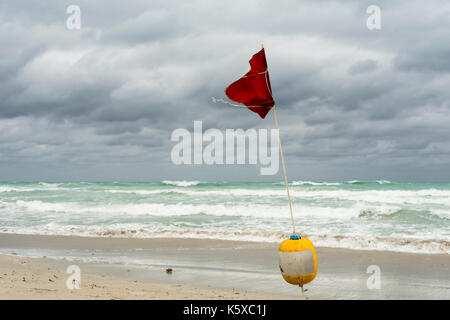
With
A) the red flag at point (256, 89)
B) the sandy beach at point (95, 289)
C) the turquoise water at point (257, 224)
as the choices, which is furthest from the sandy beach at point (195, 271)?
the red flag at point (256, 89)

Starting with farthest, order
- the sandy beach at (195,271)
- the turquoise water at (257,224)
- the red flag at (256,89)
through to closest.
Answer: the turquoise water at (257,224), the sandy beach at (195,271), the red flag at (256,89)

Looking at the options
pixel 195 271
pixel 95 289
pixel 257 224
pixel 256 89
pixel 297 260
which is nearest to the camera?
pixel 297 260

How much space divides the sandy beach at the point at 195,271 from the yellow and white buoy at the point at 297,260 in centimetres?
138

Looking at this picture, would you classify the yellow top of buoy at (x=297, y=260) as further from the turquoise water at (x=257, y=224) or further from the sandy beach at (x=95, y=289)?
the turquoise water at (x=257, y=224)

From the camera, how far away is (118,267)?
9094mm

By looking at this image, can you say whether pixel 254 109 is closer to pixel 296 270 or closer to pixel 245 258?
pixel 296 270

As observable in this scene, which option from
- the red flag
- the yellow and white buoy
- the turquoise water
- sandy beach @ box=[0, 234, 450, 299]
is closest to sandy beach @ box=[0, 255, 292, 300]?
sandy beach @ box=[0, 234, 450, 299]

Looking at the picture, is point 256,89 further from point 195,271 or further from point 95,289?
point 195,271

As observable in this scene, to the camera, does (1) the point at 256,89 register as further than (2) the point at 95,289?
No

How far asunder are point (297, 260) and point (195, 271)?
13.1ft

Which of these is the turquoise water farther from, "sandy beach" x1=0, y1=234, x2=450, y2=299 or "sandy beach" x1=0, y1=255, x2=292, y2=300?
"sandy beach" x1=0, y1=255, x2=292, y2=300

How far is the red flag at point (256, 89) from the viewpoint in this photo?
5393mm

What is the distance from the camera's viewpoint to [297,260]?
516 cm

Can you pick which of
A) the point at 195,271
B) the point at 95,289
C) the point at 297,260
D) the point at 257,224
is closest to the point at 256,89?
the point at 297,260
